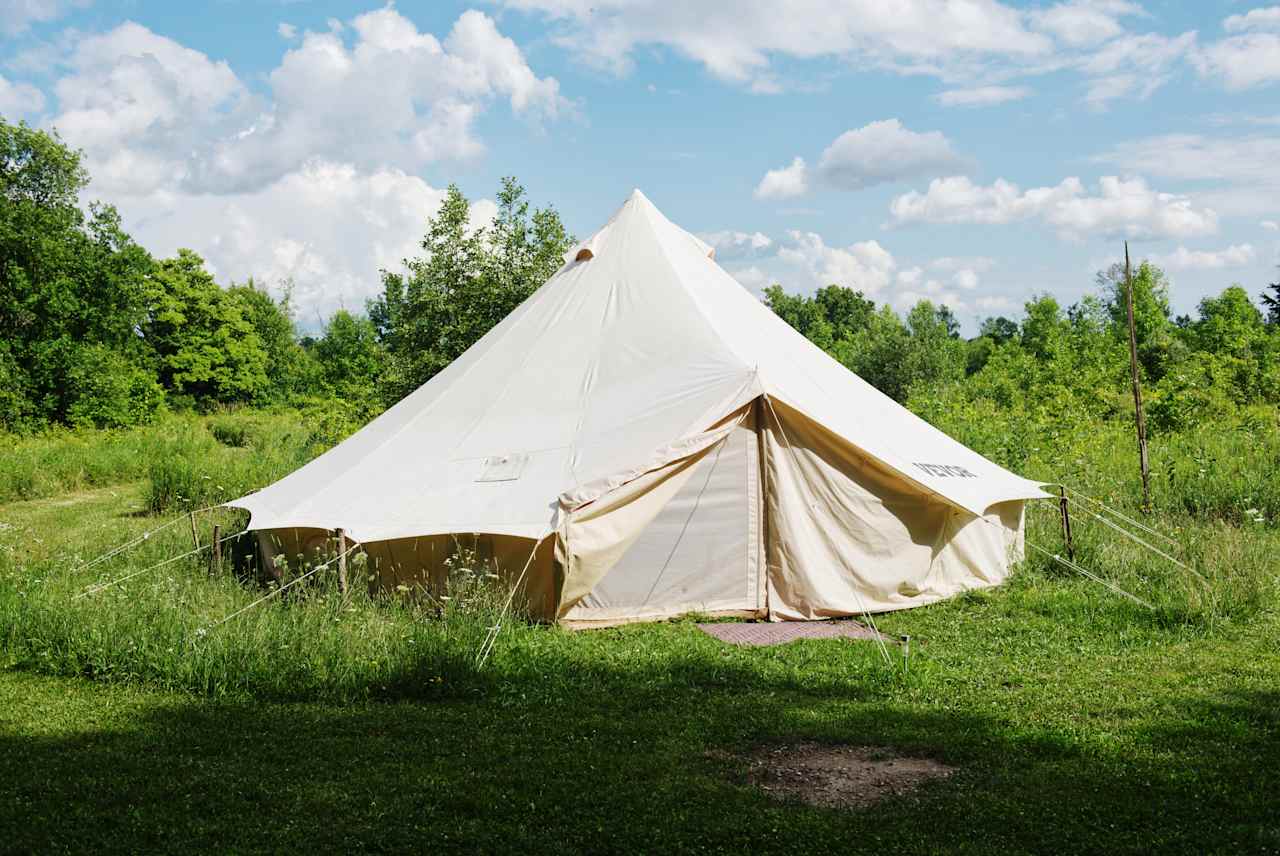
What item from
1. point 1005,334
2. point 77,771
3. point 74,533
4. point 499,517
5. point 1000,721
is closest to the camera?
point 77,771

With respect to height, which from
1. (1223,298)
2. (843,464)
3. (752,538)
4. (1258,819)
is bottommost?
(1258,819)

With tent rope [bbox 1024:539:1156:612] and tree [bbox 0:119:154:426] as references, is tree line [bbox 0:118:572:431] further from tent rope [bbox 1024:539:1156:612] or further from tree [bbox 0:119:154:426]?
tent rope [bbox 1024:539:1156:612]

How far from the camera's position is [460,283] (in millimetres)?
16750

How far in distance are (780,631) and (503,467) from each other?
7.70 feet

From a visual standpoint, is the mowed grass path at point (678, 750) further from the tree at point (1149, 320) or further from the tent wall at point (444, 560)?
the tree at point (1149, 320)

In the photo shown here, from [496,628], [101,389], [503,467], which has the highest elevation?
[101,389]

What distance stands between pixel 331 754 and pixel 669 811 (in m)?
1.61

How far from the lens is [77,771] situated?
4.43 metres

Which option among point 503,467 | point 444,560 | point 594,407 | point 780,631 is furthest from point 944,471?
point 444,560

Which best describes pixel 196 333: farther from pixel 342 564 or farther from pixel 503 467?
pixel 342 564

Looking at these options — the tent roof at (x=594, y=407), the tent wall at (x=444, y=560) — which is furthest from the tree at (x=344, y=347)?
the tent wall at (x=444, y=560)

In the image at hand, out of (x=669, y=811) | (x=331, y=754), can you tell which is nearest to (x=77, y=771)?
(x=331, y=754)

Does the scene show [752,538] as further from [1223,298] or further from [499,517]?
[1223,298]

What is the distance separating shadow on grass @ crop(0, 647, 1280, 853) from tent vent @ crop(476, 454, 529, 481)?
2.26m
